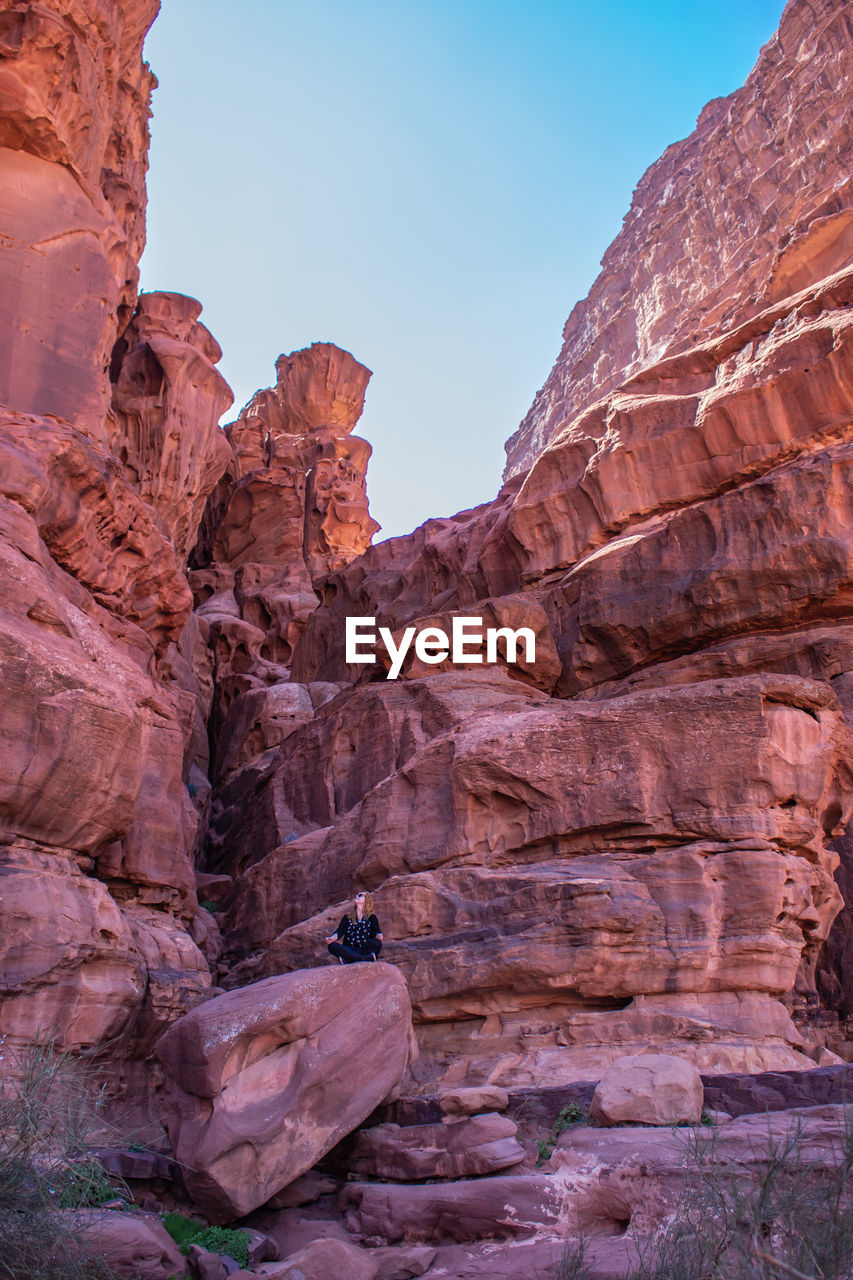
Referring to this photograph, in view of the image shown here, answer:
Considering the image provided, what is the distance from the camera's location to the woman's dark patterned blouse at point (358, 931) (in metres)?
15.8

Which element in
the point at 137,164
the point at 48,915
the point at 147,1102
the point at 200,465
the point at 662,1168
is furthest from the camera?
the point at 200,465

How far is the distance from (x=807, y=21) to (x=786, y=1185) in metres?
81.6

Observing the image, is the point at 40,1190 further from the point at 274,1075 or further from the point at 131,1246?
the point at 274,1075

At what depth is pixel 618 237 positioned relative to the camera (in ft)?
340

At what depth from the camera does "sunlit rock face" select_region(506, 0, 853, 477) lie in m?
63.0

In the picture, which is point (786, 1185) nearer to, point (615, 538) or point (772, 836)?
point (772, 836)

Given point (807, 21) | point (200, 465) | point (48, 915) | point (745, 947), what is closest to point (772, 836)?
point (745, 947)

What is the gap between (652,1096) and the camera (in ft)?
40.9

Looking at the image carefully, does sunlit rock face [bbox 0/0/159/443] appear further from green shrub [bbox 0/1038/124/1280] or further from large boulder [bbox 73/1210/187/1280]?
large boulder [bbox 73/1210/187/1280]

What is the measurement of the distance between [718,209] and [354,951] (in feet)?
244

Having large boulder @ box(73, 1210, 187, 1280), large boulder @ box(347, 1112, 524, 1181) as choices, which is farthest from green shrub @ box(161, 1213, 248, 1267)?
large boulder @ box(347, 1112, 524, 1181)

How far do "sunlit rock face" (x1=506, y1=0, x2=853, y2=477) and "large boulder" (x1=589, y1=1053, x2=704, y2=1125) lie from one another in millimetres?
35982

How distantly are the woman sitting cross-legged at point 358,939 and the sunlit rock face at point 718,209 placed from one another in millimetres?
33933

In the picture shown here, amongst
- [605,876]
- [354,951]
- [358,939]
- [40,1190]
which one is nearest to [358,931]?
[358,939]
